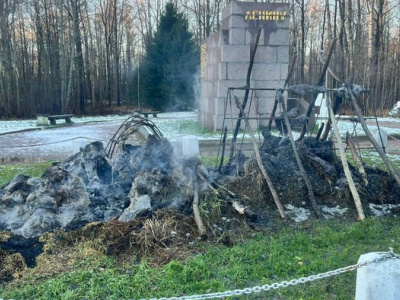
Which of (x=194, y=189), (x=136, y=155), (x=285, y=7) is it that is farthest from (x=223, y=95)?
(x=194, y=189)

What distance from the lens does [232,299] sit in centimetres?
345

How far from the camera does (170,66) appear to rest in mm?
30594

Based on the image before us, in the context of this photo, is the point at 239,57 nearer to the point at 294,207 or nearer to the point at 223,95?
the point at 223,95

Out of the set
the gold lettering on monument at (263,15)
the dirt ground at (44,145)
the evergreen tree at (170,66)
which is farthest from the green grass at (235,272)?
the evergreen tree at (170,66)

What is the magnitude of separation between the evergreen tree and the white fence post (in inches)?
1105

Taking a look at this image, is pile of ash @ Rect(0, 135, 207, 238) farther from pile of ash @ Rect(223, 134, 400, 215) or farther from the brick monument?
the brick monument

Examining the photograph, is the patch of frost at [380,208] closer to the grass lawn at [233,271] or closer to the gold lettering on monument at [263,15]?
the grass lawn at [233,271]

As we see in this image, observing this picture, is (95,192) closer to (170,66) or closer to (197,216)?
(197,216)

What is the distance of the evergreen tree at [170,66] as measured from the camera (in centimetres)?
3056

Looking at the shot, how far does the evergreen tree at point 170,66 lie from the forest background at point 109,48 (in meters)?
0.36

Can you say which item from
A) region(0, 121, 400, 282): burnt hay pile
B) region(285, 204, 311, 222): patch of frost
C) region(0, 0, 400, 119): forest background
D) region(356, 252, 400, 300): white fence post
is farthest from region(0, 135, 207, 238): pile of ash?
region(0, 0, 400, 119): forest background

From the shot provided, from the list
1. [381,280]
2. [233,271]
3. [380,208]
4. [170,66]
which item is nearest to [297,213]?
[380,208]

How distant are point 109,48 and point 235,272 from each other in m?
35.7

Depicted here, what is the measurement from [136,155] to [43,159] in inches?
195
